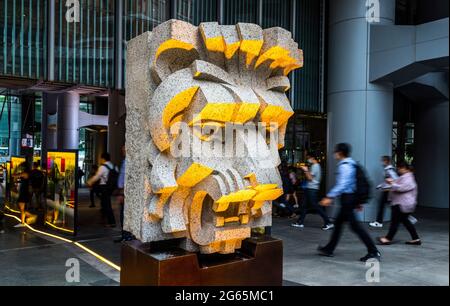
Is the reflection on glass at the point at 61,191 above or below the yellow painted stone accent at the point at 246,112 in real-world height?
below

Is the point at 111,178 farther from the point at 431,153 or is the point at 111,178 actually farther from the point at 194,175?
the point at 431,153

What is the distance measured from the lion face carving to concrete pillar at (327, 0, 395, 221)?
6.43 metres

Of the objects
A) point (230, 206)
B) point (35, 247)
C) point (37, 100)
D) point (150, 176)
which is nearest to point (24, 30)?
point (35, 247)

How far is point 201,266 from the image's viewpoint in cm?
441

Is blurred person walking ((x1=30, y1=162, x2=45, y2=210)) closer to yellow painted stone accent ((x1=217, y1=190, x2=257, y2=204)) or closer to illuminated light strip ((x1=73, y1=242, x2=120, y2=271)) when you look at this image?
illuminated light strip ((x1=73, y1=242, x2=120, y2=271))

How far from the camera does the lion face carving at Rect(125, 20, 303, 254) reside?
4176 millimetres

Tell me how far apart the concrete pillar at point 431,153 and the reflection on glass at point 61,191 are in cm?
635

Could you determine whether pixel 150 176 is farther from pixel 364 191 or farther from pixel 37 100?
pixel 37 100

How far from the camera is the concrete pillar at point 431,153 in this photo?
294 cm

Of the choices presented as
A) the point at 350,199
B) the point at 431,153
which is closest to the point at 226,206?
the point at 350,199

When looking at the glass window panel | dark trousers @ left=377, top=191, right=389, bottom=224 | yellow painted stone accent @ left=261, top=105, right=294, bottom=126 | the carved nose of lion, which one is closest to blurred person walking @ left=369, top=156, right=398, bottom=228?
dark trousers @ left=377, top=191, right=389, bottom=224

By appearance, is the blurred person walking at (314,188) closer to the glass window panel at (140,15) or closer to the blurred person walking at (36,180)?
the glass window panel at (140,15)

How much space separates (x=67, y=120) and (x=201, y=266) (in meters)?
14.2

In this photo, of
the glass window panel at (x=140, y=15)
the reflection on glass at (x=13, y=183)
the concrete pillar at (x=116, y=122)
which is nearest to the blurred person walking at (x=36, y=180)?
the reflection on glass at (x=13, y=183)
